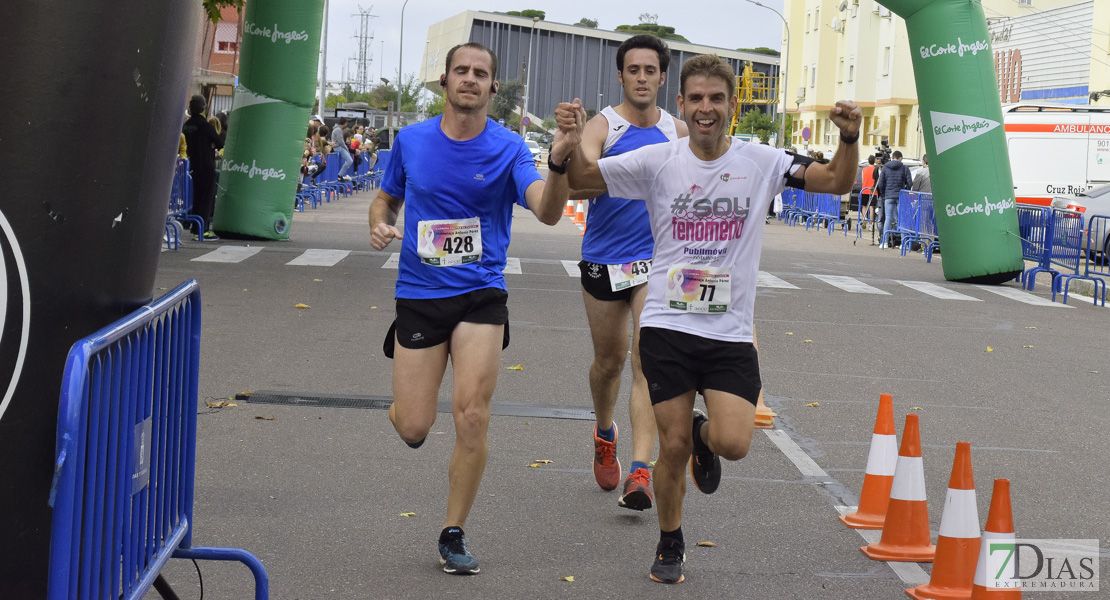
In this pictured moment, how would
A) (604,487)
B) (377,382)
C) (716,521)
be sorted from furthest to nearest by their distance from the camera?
(377,382) → (604,487) → (716,521)

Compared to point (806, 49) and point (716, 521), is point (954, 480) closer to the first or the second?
point (716, 521)

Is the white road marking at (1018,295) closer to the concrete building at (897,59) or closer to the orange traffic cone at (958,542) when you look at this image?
the concrete building at (897,59)

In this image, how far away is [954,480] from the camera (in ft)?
15.5

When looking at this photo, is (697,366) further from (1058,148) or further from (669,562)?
(1058,148)

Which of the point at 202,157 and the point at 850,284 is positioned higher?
the point at 202,157

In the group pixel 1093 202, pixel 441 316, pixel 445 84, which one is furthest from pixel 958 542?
pixel 1093 202

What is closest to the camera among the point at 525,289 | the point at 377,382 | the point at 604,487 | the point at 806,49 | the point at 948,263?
the point at 604,487

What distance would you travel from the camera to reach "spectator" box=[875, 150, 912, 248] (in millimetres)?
25781

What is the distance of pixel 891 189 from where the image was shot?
84.7ft

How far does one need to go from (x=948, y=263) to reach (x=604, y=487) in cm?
1366

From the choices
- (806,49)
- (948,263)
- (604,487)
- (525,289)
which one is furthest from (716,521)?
(806,49)

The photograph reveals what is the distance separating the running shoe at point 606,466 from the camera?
243 inches

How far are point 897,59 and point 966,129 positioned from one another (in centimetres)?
4476

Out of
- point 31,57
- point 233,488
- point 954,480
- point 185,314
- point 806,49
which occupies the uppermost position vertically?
point 806,49
